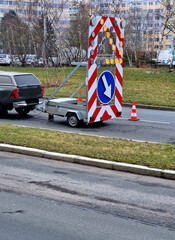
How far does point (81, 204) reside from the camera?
668 centimetres

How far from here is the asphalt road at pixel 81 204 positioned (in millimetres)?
5641

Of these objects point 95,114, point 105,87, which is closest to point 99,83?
point 105,87

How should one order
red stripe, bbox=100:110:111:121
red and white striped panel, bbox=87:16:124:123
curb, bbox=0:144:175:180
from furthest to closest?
red stripe, bbox=100:110:111:121
red and white striped panel, bbox=87:16:124:123
curb, bbox=0:144:175:180

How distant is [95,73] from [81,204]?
6.78 metres

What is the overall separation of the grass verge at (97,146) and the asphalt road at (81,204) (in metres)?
0.60

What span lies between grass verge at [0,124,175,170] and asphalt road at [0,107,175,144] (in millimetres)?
1438

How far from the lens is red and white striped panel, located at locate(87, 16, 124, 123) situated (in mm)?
12375

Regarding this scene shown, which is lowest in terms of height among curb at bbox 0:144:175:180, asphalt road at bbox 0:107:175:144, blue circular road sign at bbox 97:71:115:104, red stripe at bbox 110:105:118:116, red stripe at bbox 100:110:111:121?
asphalt road at bbox 0:107:175:144

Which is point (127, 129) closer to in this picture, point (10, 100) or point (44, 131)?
point (44, 131)

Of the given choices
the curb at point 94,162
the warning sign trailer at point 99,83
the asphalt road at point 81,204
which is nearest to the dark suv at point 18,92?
the warning sign trailer at point 99,83

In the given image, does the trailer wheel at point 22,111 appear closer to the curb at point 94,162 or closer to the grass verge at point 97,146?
the grass verge at point 97,146

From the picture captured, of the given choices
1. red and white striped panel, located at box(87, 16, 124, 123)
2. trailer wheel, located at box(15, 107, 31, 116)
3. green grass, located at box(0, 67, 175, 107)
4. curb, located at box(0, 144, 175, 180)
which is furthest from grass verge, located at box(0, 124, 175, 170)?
green grass, located at box(0, 67, 175, 107)

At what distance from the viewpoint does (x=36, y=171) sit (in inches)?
338

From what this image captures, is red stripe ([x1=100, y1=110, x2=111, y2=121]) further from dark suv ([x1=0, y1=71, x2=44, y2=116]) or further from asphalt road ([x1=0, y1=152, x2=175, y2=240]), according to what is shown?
asphalt road ([x1=0, y1=152, x2=175, y2=240])
